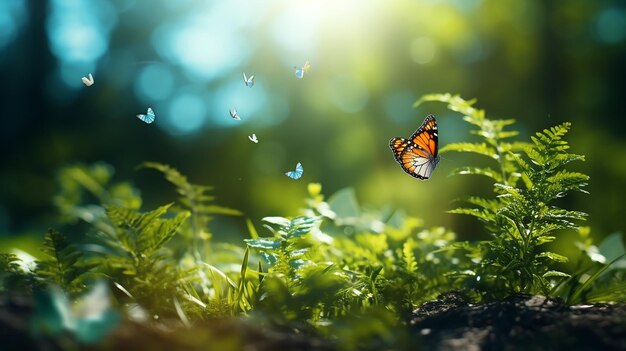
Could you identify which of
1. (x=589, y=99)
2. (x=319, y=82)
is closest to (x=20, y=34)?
(x=319, y=82)

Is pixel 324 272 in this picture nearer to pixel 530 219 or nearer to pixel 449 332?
pixel 449 332

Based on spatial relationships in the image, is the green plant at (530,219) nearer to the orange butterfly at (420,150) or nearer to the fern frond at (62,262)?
the orange butterfly at (420,150)

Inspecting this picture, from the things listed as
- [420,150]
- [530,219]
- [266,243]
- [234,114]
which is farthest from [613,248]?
[234,114]

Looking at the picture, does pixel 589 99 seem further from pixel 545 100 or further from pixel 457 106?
pixel 457 106

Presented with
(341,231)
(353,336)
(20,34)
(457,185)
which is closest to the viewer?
(353,336)

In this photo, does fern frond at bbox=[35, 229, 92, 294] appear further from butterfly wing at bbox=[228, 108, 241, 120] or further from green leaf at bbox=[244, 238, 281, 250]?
butterfly wing at bbox=[228, 108, 241, 120]

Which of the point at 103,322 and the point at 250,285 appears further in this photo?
the point at 250,285

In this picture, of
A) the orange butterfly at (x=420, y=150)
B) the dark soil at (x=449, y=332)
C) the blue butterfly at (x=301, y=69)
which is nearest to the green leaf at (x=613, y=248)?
the orange butterfly at (x=420, y=150)
